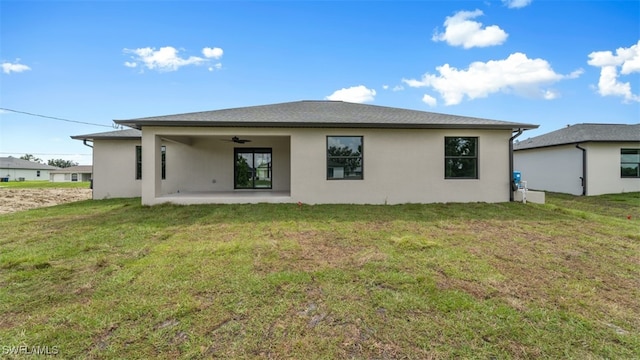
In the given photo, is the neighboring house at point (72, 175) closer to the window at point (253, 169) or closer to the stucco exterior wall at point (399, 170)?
the window at point (253, 169)

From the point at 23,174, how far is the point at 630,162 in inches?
3143

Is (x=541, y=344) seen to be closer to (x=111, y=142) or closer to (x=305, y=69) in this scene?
(x=111, y=142)

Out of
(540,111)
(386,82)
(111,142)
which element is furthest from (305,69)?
(540,111)

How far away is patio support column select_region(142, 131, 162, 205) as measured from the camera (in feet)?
27.7

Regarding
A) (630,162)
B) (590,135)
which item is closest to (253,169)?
(590,135)

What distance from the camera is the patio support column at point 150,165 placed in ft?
27.7

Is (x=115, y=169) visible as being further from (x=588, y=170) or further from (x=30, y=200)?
(x=588, y=170)

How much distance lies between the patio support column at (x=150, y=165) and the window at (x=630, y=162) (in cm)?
1997

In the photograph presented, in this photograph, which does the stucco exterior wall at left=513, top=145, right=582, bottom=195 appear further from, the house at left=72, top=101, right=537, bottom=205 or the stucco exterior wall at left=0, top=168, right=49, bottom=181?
the stucco exterior wall at left=0, top=168, right=49, bottom=181

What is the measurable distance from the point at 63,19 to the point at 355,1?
37.5 feet

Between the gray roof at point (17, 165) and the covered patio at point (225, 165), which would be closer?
the covered patio at point (225, 165)

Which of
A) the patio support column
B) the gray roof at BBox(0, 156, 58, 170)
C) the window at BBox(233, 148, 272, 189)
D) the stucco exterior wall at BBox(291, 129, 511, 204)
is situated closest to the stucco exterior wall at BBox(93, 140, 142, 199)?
the patio support column

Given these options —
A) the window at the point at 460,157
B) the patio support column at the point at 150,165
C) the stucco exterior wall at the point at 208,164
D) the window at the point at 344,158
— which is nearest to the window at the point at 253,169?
the stucco exterior wall at the point at 208,164

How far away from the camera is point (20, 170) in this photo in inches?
1986
